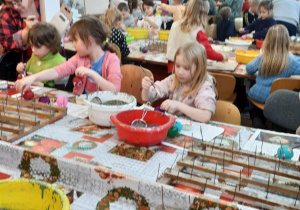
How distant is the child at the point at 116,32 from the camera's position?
3301 millimetres

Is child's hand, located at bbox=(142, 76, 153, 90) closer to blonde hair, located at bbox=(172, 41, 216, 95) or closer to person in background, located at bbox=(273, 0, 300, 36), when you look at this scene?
blonde hair, located at bbox=(172, 41, 216, 95)

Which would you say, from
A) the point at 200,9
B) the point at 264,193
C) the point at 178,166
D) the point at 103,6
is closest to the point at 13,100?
the point at 178,166

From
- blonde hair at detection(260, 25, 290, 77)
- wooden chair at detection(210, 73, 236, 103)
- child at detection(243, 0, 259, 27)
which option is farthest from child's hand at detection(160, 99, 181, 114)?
child at detection(243, 0, 259, 27)

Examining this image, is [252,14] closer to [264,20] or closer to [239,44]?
[264,20]

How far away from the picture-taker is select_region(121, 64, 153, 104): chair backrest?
7.67 feet

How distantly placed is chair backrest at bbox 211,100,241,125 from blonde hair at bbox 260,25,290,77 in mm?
958

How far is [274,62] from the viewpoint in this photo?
262cm

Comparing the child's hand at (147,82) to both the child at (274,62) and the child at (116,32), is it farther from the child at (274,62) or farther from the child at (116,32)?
the child at (116,32)

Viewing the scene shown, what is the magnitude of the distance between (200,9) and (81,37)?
1.27 metres

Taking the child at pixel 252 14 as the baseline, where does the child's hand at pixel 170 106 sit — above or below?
below

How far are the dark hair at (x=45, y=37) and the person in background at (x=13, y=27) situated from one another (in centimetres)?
32

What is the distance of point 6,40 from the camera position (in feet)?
9.12

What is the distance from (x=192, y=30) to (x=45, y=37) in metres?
1.24

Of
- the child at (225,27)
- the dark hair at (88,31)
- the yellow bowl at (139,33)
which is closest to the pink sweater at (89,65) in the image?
the dark hair at (88,31)
